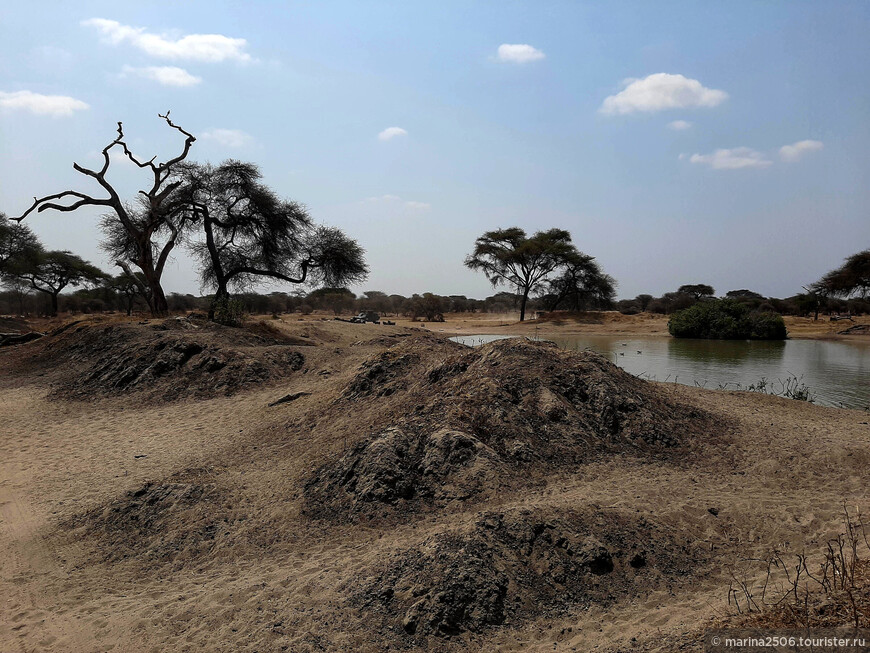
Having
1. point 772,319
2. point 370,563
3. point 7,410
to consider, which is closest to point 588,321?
point 772,319

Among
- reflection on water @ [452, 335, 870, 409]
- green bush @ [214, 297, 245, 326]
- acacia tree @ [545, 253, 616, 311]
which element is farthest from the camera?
acacia tree @ [545, 253, 616, 311]

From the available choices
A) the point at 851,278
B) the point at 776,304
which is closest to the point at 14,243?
the point at 851,278

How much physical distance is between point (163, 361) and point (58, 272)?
2934 cm

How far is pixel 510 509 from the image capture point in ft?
13.7

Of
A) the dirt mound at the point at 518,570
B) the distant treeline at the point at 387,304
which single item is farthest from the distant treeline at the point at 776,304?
the dirt mound at the point at 518,570

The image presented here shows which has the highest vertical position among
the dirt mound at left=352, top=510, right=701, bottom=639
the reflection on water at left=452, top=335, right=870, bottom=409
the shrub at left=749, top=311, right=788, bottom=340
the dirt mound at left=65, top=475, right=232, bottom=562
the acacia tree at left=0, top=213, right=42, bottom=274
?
the acacia tree at left=0, top=213, right=42, bottom=274

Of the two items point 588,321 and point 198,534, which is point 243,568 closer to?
point 198,534

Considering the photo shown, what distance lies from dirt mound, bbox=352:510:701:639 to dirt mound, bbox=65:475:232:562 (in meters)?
1.88

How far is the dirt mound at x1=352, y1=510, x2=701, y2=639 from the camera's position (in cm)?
327

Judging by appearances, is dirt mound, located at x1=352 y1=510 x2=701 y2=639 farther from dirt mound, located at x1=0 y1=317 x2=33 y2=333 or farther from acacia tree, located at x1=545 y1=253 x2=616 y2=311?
acacia tree, located at x1=545 y1=253 x2=616 y2=311

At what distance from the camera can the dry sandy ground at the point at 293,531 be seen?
3235mm

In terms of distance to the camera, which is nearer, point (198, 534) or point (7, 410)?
point (198, 534)

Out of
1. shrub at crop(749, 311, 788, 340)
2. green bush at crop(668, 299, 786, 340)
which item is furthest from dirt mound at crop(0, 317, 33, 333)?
shrub at crop(749, 311, 788, 340)

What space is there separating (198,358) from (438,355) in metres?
5.77
